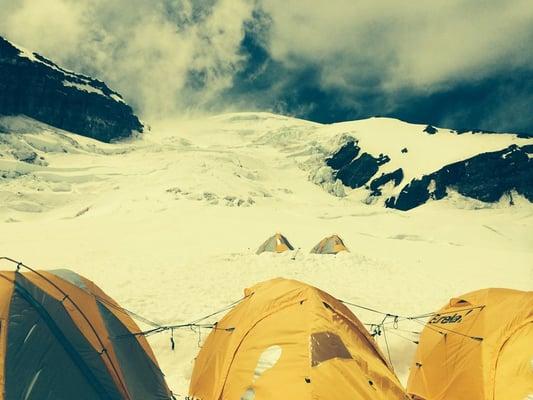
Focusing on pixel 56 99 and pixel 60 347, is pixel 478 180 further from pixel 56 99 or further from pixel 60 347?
pixel 56 99

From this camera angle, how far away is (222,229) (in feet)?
109

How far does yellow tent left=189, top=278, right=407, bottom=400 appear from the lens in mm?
6020

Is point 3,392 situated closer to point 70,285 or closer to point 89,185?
point 70,285

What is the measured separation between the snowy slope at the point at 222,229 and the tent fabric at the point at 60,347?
7.15 feet

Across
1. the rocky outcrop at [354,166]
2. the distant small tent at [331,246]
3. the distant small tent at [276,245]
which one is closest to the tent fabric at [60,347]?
the distant small tent at [276,245]

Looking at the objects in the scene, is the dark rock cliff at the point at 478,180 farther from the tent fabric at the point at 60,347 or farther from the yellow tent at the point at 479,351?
the tent fabric at the point at 60,347

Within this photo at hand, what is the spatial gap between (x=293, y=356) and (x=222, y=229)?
27.3m

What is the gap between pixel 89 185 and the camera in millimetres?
73062

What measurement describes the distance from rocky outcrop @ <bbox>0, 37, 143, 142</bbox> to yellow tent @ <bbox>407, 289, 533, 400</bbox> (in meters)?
123

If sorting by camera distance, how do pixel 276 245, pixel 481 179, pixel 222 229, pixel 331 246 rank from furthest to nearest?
pixel 481 179 < pixel 222 229 < pixel 331 246 < pixel 276 245

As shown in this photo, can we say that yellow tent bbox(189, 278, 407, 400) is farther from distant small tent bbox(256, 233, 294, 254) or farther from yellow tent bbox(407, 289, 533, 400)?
distant small tent bbox(256, 233, 294, 254)

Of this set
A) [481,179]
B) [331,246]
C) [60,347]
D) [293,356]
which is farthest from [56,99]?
[293,356]

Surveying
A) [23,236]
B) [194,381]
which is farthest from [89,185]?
[194,381]

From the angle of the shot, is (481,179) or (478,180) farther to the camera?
(481,179)
